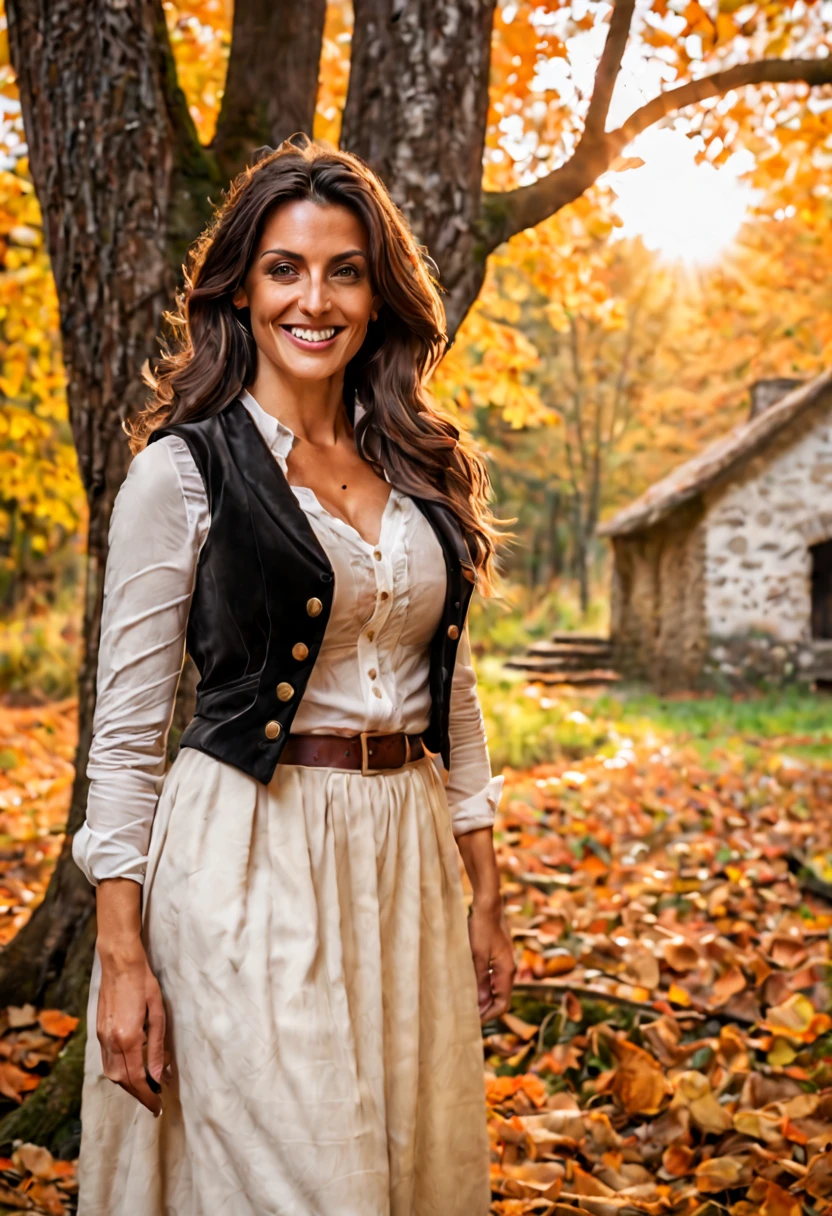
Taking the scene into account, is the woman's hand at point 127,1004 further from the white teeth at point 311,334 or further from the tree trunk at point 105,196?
the tree trunk at point 105,196

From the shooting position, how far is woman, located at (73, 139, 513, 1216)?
180 cm

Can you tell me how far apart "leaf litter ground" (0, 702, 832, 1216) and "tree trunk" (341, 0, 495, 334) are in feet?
8.19

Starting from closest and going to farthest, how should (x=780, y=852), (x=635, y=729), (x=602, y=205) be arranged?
(x=780, y=852) < (x=602, y=205) < (x=635, y=729)

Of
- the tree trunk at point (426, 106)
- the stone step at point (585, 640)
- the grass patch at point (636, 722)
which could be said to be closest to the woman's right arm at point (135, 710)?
the tree trunk at point (426, 106)

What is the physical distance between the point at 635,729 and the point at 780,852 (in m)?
5.04

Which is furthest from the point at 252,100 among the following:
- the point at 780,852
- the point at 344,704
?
the point at 780,852

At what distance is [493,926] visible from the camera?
236 centimetres

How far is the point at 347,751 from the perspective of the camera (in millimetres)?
1969

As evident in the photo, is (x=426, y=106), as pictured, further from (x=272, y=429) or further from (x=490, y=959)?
(x=490, y=959)

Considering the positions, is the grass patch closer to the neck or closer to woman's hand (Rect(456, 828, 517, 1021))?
woman's hand (Rect(456, 828, 517, 1021))

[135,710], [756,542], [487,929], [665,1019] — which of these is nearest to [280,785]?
[135,710]

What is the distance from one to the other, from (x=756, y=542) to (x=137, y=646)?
13731mm

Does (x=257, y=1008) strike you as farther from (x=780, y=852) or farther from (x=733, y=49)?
(x=733, y=49)

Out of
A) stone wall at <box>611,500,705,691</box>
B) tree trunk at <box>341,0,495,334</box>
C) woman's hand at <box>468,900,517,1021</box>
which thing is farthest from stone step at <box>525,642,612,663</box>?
woman's hand at <box>468,900,517,1021</box>
